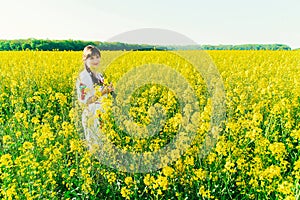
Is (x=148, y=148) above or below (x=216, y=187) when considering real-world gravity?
above

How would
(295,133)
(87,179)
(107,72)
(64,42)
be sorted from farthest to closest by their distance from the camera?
(64,42), (107,72), (295,133), (87,179)

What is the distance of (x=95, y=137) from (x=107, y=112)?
29 cm

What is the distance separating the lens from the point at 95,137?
3.69m

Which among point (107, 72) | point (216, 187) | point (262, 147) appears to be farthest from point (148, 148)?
point (107, 72)

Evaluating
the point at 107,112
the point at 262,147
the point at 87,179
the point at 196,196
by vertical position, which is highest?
the point at 107,112

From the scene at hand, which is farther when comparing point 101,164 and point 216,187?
point 101,164

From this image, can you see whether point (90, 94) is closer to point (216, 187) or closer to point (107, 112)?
point (107, 112)

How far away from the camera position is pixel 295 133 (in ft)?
12.0

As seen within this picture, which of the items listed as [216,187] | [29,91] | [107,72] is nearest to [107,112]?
[216,187]

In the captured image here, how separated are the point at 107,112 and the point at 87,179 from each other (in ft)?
2.39

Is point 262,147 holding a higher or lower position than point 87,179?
higher

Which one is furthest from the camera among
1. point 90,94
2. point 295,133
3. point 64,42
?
point 64,42

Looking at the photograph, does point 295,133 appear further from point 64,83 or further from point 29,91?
point 64,83

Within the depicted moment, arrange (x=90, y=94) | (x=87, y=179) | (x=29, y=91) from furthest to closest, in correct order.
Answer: (x=29, y=91) → (x=90, y=94) → (x=87, y=179)
